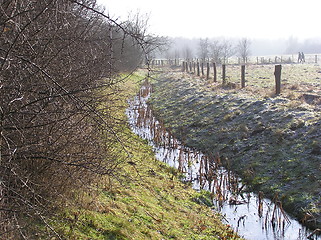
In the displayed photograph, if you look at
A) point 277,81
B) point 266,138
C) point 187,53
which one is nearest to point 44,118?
point 266,138

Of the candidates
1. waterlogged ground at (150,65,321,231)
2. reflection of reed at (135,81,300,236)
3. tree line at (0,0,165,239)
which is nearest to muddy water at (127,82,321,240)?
reflection of reed at (135,81,300,236)

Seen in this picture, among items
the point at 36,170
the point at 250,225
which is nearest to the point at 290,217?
the point at 250,225

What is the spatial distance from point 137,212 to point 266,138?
6419 mm

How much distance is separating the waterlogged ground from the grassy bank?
5.57 feet

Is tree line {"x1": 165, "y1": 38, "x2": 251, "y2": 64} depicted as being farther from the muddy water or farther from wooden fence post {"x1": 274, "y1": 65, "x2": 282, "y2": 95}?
the muddy water

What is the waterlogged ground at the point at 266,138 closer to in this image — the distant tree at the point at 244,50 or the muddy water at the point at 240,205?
the muddy water at the point at 240,205

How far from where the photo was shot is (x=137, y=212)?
5734mm

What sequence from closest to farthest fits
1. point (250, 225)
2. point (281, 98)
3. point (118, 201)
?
point (118, 201) < point (250, 225) < point (281, 98)

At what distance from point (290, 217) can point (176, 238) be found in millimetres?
2978

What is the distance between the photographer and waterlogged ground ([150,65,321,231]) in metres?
7.91

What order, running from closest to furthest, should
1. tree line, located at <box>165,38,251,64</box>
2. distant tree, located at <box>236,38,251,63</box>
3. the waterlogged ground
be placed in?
1. the waterlogged ground
2. tree line, located at <box>165,38,251,64</box>
3. distant tree, located at <box>236,38,251,63</box>

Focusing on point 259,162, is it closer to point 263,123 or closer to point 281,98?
→ point 263,123

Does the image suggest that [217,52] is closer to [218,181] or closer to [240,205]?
[218,181]

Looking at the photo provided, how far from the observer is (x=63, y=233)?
4.10 meters
